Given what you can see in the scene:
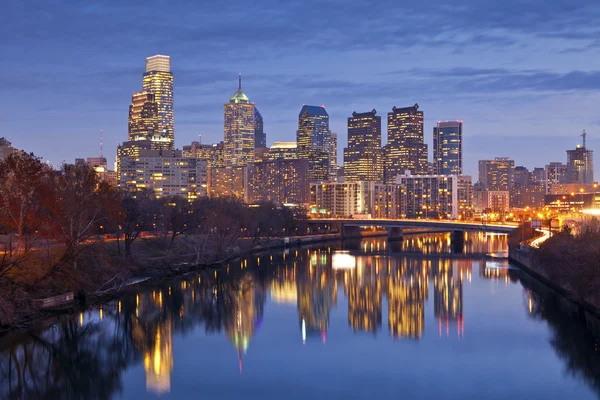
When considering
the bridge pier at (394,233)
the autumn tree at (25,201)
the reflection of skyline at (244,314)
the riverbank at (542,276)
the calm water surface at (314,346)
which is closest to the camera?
the calm water surface at (314,346)

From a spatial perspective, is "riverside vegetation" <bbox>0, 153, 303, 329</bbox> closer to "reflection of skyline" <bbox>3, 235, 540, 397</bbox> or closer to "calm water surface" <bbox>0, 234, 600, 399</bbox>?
"calm water surface" <bbox>0, 234, 600, 399</bbox>

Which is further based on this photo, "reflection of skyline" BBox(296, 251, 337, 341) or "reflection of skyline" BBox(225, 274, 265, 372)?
"reflection of skyline" BBox(296, 251, 337, 341)

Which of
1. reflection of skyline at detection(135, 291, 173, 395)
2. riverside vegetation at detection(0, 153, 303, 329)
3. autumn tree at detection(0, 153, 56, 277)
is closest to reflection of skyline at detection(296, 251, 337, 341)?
reflection of skyline at detection(135, 291, 173, 395)

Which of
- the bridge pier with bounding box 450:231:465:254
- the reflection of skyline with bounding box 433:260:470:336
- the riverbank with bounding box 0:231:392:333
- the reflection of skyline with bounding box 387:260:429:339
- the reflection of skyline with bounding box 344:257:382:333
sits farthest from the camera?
the bridge pier with bounding box 450:231:465:254

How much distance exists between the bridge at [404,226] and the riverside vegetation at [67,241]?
44.9 meters

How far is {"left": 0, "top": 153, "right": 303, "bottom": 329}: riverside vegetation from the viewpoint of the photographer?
42.6 metres

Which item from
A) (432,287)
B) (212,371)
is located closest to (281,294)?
(432,287)

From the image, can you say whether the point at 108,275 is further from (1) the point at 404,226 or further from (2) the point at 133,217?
(1) the point at 404,226

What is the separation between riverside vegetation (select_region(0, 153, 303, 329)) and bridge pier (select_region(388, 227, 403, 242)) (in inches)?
2088

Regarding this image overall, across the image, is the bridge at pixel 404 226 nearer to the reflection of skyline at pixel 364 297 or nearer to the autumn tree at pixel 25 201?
the reflection of skyline at pixel 364 297

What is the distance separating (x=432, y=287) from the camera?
59094 millimetres

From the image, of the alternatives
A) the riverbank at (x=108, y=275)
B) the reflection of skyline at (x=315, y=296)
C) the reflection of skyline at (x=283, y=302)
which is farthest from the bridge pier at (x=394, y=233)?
the reflection of skyline at (x=283, y=302)

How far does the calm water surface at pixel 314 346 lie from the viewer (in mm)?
29156

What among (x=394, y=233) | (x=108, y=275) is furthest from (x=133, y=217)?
(x=394, y=233)
